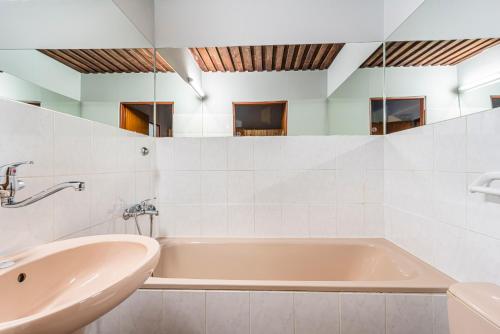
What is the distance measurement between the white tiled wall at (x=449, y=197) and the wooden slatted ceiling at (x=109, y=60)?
6.31ft

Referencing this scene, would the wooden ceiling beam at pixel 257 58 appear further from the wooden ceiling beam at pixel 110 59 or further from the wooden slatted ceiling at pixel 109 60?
the wooden ceiling beam at pixel 110 59

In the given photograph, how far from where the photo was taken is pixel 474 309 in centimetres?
74

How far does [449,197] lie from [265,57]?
1578mm

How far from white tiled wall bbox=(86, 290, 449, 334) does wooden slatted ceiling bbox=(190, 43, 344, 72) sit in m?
1.64

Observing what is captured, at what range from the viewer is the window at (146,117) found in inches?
65.7

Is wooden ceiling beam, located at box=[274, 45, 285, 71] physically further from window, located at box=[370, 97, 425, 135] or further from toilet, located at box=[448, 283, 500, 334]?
toilet, located at box=[448, 283, 500, 334]

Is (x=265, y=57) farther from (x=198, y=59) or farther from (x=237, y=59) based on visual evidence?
(x=198, y=59)

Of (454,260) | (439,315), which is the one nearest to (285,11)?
(454,260)

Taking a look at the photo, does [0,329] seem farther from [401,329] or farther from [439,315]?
[439,315]

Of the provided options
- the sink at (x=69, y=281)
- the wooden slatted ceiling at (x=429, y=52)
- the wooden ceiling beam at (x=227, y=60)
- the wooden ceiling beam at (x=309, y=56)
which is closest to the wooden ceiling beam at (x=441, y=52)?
the wooden slatted ceiling at (x=429, y=52)

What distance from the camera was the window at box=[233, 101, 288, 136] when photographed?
6.45 feet

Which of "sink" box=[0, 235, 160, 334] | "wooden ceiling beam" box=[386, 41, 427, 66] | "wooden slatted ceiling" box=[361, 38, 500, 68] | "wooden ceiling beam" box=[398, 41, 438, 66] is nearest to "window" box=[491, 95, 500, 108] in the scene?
"wooden slatted ceiling" box=[361, 38, 500, 68]

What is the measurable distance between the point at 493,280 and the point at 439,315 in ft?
0.96

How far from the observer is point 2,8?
840 mm
